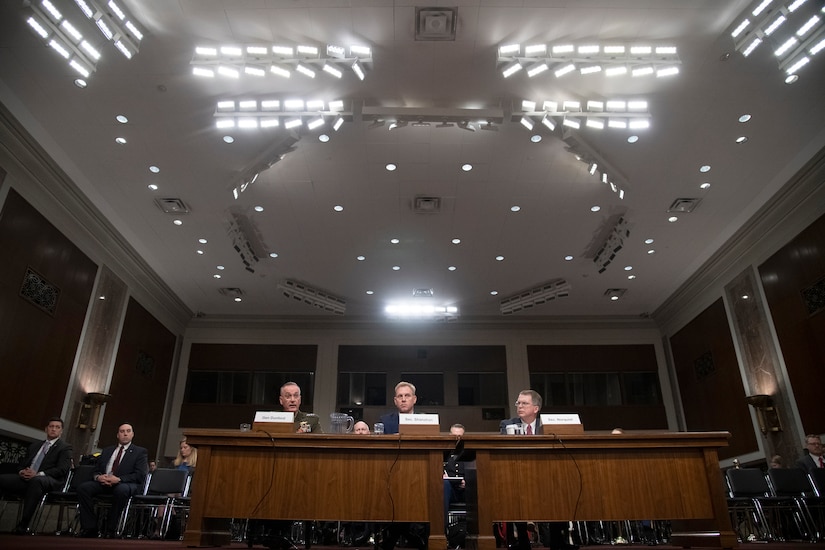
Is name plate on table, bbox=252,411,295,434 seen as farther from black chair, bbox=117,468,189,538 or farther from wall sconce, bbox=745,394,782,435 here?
wall sconce, bbox=745,394,782,435

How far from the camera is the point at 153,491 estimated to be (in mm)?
6531

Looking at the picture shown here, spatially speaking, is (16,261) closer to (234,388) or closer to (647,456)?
(234,388)

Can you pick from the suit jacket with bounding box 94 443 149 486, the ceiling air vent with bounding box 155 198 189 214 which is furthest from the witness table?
the ceiling air vent with bounding box 155 198 189 214

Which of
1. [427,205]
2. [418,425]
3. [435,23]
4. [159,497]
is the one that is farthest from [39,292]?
[418,425]

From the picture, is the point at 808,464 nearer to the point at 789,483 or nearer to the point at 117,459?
the point at 789,483

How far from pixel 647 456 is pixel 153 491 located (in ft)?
19.0

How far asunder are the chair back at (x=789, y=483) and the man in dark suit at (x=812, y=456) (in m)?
0.42

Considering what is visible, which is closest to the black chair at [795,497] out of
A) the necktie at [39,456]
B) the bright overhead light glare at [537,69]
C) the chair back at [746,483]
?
the chair back at [746,483]

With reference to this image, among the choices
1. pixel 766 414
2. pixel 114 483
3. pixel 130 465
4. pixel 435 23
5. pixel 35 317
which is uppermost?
pixel 435 23

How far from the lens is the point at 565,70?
5.91 meters

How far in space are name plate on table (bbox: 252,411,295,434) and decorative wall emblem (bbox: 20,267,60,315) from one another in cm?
620

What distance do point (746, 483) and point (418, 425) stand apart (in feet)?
18.5

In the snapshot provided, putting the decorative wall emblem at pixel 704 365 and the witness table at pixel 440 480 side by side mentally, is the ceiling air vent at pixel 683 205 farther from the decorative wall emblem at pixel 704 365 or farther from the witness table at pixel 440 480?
the witness table at pixel 440 480

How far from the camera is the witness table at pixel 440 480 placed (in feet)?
10.6
